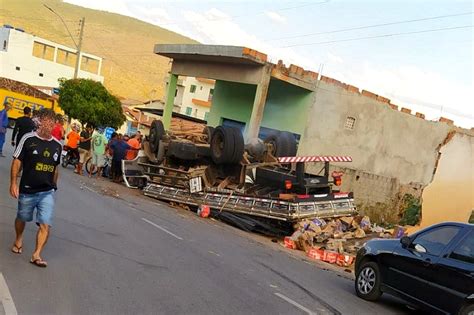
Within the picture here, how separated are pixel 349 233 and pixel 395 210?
387 inches

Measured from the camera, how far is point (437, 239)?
24.1 feet

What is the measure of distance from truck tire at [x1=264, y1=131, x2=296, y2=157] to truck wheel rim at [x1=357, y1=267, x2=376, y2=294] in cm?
872

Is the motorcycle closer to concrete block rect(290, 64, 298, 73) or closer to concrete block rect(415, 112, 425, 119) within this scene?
concrete block rect(290, 64, 298, 73)

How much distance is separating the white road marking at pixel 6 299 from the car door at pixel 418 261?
502 centimetres

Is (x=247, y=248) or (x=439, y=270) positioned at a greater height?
(x=439, y=270)

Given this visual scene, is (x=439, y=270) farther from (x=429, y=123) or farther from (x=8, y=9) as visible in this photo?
(x=8, y=9)

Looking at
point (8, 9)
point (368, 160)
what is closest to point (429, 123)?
point (368, 160)

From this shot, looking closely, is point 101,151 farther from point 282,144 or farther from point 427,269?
point 427,269

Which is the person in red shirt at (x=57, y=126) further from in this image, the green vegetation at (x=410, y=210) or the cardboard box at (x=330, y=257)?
the green vegetation at (x=410, y=210)

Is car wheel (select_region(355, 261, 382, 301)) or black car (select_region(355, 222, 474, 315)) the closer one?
black car (select_region(355, 222, 474, 315))

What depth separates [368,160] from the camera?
2288cm

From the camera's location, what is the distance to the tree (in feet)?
156

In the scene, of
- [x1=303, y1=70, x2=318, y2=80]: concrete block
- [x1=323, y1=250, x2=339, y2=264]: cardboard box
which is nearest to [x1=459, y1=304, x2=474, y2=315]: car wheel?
[x1=323, y1=250, x2=339, y2=264]: cardboard box

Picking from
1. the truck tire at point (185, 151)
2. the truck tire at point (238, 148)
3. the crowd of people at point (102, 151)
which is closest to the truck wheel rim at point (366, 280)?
the truck tire at point (238, 148)
